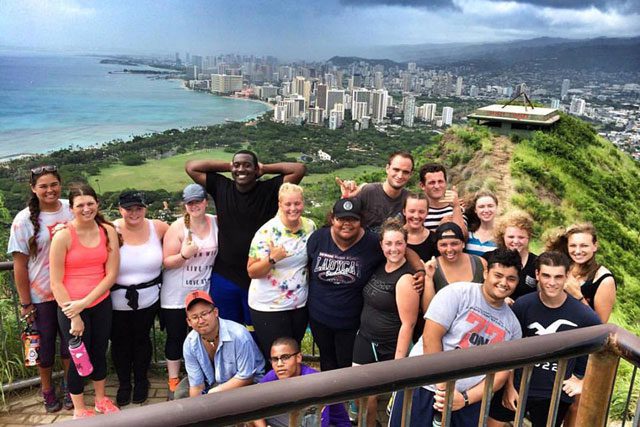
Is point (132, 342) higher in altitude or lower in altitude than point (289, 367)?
lower

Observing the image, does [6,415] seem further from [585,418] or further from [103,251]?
[585,418]

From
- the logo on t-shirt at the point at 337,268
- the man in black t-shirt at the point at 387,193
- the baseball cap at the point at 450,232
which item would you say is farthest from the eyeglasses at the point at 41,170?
the baseball cap at the point at 450,232

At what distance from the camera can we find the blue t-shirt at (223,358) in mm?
3277

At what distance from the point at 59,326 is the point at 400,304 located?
7.61ft

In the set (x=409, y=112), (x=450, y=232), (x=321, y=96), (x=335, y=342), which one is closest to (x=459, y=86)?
(x=409, y=112)

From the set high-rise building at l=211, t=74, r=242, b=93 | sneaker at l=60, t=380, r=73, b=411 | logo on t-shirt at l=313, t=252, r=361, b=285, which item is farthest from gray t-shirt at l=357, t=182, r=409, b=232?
high-rise building at l=211, t=74, r=242, b=93

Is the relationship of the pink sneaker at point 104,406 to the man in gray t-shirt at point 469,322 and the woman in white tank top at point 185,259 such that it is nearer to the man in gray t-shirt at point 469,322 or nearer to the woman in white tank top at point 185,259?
the woman in white tank top at point 185,259

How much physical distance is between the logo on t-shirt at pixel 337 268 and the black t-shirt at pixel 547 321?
3.13 feet

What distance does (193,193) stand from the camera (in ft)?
11.7

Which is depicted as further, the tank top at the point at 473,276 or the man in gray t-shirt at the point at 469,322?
the tank top at the point at 473,276

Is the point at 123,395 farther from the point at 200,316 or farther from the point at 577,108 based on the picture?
the point at 577,108

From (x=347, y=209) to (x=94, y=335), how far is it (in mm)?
1933

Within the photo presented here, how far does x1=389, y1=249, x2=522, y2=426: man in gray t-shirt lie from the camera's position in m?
2.59

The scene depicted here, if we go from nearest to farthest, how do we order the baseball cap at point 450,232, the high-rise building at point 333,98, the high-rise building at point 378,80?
1. the baseball cap at point 450,232
2. the high-rise building at point 333,98
3. the high-rise building at point 378,80
